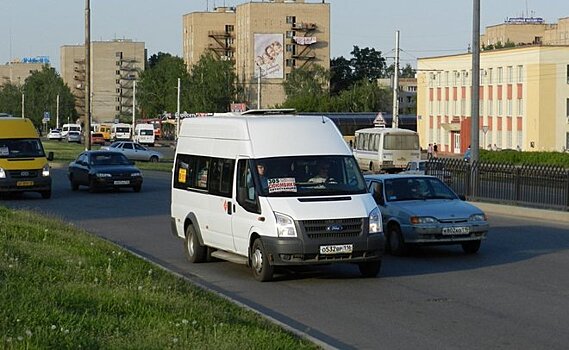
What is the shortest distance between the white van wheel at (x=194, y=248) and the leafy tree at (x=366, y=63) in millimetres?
146171

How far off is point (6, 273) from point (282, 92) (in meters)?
136

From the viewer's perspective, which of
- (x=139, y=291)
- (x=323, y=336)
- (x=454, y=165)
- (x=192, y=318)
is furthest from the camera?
(x=454, y=165)

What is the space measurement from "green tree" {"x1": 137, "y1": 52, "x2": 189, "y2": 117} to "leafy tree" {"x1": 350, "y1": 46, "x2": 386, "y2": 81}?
97.6ft

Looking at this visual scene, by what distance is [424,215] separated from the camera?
18.6 metres

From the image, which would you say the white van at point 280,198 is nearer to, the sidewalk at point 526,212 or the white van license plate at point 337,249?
the white van license plate at point 337,249

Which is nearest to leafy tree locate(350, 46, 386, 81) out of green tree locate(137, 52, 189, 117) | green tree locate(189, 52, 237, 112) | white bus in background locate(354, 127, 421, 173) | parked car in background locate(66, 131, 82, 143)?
green tree locate(137, 52, 189, 117)

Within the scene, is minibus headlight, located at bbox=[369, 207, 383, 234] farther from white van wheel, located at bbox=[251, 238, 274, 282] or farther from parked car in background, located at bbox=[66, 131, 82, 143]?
parked car in background, located at bbox=[66, 131, 82, 143]

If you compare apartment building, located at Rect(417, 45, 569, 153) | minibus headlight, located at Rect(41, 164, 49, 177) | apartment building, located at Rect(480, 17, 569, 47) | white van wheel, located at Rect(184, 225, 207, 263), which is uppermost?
apartment building, located at Rect(480, 17, 569, 47)

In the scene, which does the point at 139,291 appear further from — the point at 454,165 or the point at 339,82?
the point at 339,82

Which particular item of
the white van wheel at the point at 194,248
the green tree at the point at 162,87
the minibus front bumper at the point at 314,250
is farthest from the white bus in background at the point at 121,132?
the minibus front bumper at the point at 314,250

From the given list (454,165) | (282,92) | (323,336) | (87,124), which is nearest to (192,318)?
(323,336)

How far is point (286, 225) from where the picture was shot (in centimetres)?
1511

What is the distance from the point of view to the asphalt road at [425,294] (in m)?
11.2

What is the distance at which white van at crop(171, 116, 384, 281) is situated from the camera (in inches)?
595
